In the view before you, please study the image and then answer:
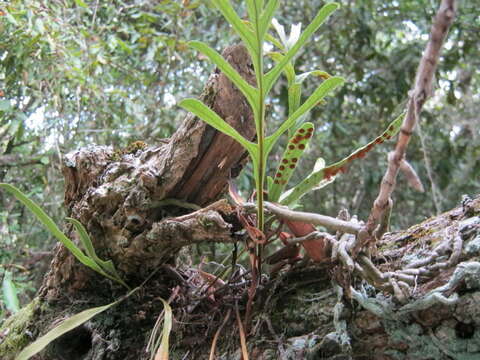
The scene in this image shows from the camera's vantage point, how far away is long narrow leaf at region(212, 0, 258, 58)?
2.23 ft

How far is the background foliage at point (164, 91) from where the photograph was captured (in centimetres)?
199

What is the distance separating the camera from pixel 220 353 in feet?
2.52

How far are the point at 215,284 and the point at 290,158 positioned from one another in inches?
11.3

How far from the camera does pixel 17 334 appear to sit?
3.23 feet

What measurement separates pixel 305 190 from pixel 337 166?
7 cm

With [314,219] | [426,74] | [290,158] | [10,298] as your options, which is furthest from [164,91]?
[426,74]

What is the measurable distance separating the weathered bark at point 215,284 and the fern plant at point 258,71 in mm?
105

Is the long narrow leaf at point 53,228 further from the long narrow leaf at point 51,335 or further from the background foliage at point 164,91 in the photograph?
the background foliage at point 164,91

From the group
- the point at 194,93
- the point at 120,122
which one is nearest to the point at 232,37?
the point at 194,93

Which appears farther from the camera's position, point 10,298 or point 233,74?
point 10,298

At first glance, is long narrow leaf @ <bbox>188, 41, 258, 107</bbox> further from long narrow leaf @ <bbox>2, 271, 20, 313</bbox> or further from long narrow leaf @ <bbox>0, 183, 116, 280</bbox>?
long narrow leaf @ <bbox>2, 271, 20, 313</bbox>

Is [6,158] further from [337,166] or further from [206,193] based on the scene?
[337,166]

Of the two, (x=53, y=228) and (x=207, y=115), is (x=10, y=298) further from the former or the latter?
(x=207, y=115)

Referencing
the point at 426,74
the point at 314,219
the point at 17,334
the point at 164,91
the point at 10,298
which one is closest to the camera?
the point at 426,74
